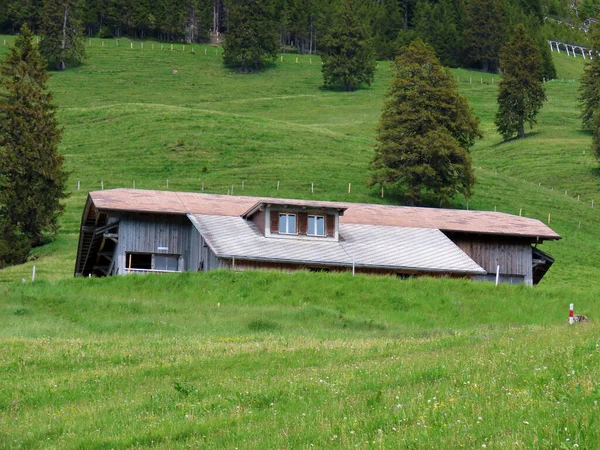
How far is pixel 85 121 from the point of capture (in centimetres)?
9775

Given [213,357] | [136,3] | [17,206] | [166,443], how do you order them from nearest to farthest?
[166,443] < [213,357] < [17,206] < [136,3]

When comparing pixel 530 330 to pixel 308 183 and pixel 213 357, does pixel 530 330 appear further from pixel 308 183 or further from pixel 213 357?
pixel 308 183

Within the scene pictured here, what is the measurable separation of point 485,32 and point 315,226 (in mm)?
115645

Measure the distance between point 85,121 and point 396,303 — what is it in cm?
6640

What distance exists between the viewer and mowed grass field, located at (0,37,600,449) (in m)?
13.2

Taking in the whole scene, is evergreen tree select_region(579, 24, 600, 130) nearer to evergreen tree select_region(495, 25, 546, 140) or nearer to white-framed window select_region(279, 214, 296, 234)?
evergreen tree select_region(495, 25, 546, 140)

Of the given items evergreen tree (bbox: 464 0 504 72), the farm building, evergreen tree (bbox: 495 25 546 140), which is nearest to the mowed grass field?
the farm building

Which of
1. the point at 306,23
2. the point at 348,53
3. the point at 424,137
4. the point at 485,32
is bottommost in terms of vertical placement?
the point at 424,137

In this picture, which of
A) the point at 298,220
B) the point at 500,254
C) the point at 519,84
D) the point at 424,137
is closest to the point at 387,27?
the point at 519,84

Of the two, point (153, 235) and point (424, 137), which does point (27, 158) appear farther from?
point (424, 137)

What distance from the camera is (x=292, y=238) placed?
156 feet

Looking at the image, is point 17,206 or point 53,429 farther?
point 17,206

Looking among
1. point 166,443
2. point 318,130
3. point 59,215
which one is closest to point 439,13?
point 318,130

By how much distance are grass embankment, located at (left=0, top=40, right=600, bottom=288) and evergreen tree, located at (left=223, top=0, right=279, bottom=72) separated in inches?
105
